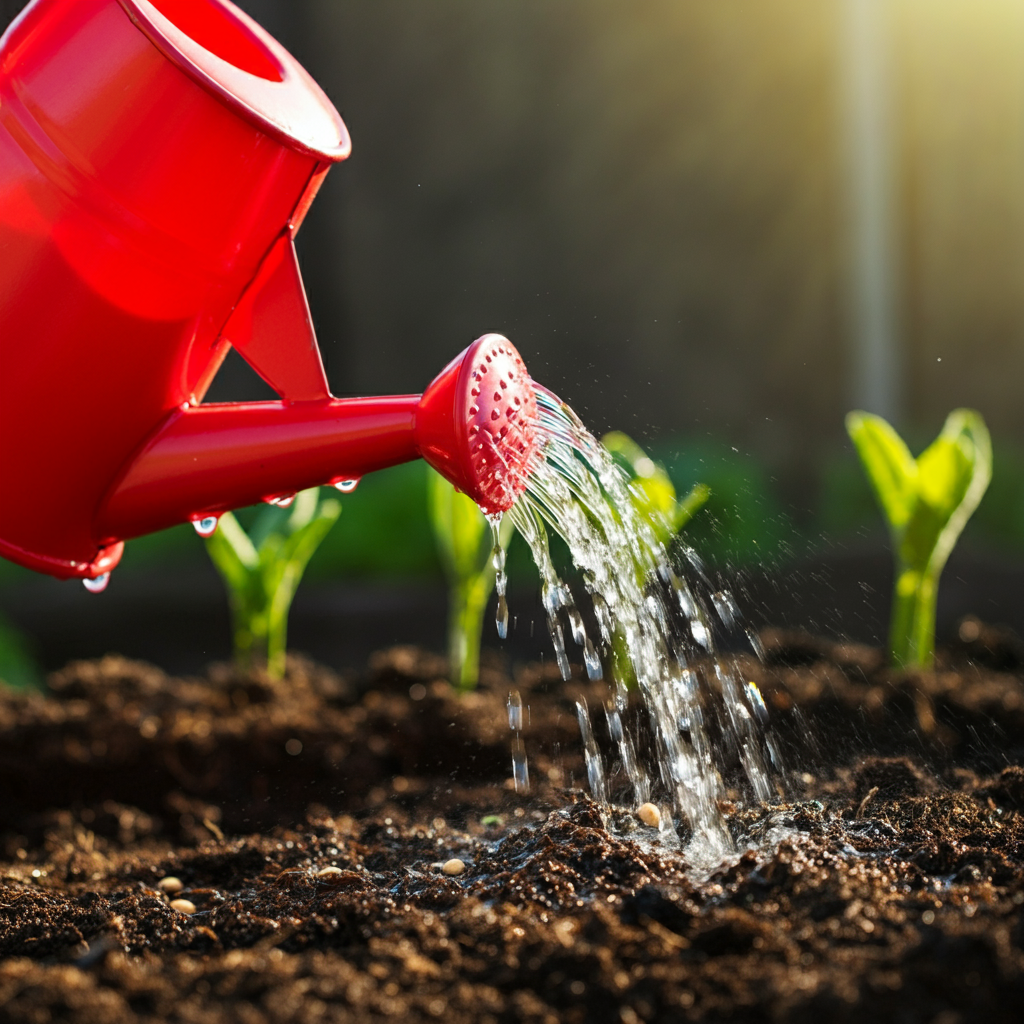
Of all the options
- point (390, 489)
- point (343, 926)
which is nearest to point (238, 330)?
point (343, 926)

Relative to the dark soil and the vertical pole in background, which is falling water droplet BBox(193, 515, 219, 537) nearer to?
the dark soil

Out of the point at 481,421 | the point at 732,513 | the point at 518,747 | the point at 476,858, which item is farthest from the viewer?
the point at 732,513

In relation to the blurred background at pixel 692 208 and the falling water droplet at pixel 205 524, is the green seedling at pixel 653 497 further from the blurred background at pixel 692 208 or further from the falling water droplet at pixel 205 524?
the blurred background at pixel 692 208

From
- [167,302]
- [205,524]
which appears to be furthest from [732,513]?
[167,302]

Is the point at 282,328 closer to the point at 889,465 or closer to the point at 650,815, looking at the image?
the point at 650,815

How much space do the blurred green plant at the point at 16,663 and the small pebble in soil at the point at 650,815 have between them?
6.53 feet

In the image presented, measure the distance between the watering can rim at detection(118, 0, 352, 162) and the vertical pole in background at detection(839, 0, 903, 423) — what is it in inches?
167

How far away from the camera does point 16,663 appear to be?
3.29 m

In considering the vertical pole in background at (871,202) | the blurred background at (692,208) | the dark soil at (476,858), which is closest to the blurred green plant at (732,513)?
the blurred background at (692,208)

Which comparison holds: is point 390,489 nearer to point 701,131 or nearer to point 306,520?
point 306,520

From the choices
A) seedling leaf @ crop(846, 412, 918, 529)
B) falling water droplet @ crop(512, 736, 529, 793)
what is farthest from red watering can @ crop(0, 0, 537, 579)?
seedling leaf @ crop(846, 412, 918, 529)

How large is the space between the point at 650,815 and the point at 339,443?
70 centimetres

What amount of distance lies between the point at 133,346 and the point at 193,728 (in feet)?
3.84

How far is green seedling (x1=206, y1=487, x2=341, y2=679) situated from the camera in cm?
238
